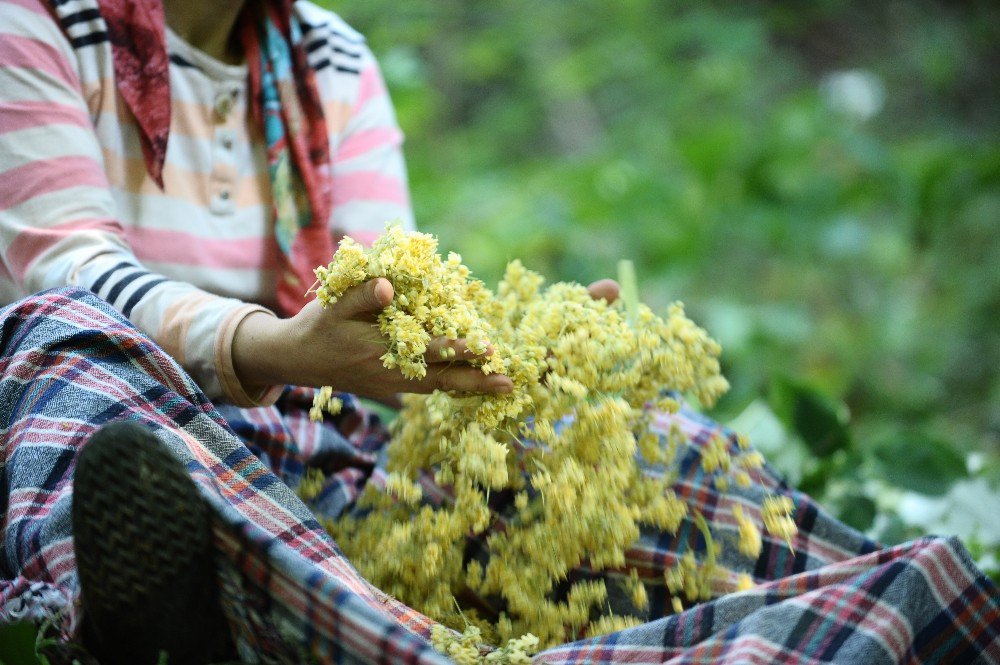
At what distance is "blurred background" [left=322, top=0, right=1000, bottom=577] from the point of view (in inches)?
61.4

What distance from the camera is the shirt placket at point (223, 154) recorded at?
1016 millimetres

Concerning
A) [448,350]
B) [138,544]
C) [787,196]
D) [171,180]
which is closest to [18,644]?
[138,544]

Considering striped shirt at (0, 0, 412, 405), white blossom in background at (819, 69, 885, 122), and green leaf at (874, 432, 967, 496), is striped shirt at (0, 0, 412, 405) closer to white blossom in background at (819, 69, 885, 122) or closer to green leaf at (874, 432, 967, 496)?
green leaf at (874, 432, 967, 496)

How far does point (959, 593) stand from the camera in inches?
28.0

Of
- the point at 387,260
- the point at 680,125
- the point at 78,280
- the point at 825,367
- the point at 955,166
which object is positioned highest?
the point at 387,260

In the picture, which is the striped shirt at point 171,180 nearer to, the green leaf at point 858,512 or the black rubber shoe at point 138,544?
the black rubber shoe at point 138,544

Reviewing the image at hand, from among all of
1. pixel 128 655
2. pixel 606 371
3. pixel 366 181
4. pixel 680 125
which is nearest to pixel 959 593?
pixel 606 371

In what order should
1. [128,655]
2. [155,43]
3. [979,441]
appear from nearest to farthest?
[128,655]
[155,43]
[979,441]

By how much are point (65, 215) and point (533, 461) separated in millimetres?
519

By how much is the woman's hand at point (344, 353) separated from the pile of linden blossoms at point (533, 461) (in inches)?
0.6

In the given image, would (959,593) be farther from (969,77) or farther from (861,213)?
(969,77)

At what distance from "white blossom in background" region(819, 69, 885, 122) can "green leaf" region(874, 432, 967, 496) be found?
2592 mm

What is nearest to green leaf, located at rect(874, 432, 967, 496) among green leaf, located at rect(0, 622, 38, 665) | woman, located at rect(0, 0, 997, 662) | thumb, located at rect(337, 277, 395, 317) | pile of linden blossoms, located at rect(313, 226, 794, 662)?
woman, located at rect(0, 0, 997, 662)

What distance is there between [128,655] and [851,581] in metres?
0.56
